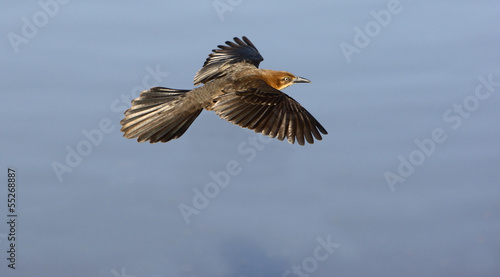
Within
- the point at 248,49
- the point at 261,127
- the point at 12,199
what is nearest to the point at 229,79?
the point at 261,127

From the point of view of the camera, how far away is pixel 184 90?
8680 millimetres

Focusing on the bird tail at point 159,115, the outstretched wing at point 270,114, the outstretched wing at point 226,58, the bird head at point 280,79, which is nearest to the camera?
the outstretched wing at point 270,114

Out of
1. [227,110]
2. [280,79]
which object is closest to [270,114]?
[227,110]

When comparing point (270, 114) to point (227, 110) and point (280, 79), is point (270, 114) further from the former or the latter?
point (280, 79)

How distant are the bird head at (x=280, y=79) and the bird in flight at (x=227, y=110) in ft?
0.90

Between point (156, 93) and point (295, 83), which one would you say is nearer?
point (156, 93)

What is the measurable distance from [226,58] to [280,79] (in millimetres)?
1418

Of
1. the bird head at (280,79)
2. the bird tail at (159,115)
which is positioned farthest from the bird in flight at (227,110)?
the bird head at (280,79)

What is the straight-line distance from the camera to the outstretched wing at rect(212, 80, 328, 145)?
310 inches

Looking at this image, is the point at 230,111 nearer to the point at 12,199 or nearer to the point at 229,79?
the point at 229,79

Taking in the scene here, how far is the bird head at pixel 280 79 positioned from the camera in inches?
364

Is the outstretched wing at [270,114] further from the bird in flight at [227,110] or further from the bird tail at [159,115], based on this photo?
the bird tail at [159,115]

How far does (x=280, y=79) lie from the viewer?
9.38 meters

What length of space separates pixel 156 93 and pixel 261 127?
5.64ft
